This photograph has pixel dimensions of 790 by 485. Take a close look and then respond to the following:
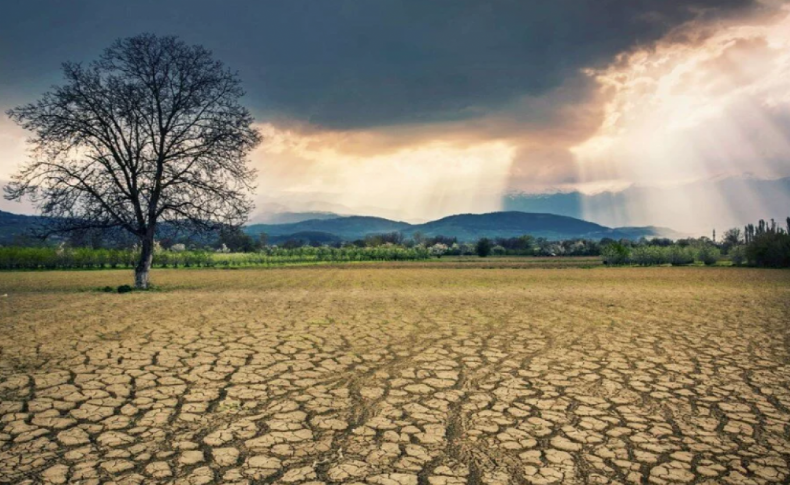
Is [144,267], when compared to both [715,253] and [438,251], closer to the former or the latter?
[715,253]

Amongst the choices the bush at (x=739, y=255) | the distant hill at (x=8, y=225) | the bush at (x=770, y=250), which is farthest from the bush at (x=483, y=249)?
the distant hill at (x=8, y=225)

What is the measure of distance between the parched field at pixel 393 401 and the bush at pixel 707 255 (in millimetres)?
52626

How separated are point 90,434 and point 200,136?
1950 cm

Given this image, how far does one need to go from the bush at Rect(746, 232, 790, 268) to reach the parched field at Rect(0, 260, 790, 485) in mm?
44132

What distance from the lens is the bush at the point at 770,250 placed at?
44906 mm

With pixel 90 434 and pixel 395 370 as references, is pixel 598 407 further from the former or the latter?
pixel 90 434

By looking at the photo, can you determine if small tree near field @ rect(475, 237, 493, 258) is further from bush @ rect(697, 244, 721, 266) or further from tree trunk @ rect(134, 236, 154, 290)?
tree trunk @ rect(134, 236, 154, 290)

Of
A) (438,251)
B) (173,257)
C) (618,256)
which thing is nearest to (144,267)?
(173,257)

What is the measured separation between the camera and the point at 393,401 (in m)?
5.81

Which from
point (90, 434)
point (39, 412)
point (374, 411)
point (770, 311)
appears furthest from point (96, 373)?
point (770, 311)

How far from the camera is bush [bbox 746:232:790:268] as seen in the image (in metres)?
44.9

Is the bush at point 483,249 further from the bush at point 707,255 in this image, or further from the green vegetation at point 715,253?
the bush at point 707,255

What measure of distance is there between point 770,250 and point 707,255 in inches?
390

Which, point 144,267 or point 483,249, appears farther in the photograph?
point 483,249
